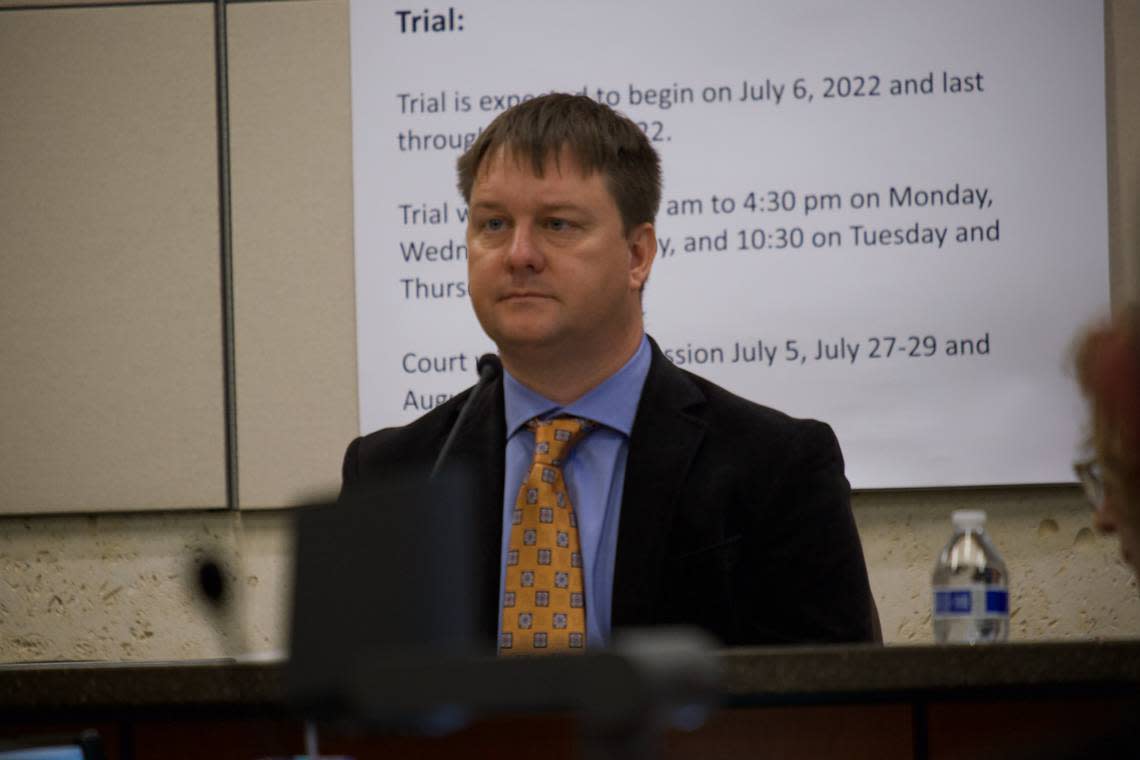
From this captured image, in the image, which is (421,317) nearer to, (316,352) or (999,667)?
(316,352)

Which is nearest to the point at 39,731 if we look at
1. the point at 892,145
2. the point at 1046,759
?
the point at 1046,759

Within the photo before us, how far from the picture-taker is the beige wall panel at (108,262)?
10.7 feet

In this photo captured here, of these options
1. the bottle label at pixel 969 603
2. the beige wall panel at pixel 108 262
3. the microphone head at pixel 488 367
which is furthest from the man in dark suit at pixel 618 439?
the beige wall panel at pixel 108 262

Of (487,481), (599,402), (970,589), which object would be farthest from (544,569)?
(970,589)

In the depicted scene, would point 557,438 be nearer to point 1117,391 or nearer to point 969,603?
point 969,603

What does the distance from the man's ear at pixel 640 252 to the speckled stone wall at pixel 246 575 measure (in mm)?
964

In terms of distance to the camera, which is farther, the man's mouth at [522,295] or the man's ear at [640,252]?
the man's ear at [640,252]

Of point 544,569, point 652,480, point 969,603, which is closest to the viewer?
point 544,569

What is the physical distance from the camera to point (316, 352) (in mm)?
3234

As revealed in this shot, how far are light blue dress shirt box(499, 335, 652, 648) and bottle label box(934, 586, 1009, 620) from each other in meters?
0.49

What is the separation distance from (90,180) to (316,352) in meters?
0.68

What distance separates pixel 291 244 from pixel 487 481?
4.02 feet

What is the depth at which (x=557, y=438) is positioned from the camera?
2197 mm

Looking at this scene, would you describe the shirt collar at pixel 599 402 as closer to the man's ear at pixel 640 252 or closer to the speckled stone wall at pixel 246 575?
the man's ear at pixel 640 252
